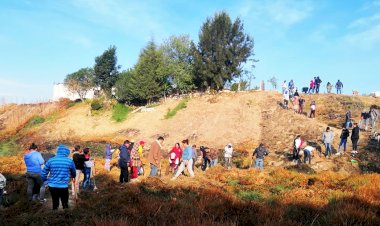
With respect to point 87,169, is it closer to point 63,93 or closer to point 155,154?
point 155,154

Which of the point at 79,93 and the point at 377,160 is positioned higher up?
the point at 79,93

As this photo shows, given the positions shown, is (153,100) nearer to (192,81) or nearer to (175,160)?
(192,81)

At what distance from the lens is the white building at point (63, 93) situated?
175 ft

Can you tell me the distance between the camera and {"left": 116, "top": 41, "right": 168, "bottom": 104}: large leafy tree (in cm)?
4378

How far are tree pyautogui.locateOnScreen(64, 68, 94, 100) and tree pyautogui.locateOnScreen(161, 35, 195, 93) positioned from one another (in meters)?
12.1

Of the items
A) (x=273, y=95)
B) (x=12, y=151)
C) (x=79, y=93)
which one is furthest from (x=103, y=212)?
(x=79, y=93)

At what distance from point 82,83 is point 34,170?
1668 inches

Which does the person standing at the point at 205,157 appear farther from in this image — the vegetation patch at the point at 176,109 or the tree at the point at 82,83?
the tree at the point at 82,83

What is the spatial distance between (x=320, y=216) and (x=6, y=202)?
9.50 metres

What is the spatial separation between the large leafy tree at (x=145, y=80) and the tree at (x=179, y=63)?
1037mm

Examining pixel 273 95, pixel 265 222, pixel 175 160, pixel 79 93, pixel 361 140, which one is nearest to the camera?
pixel 265 222

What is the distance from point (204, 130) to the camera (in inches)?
1283

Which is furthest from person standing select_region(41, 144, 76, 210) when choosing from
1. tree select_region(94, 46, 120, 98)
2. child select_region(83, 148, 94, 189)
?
tree select_region(94, 46, 120, 98)

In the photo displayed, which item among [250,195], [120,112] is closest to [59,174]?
[250,195]
